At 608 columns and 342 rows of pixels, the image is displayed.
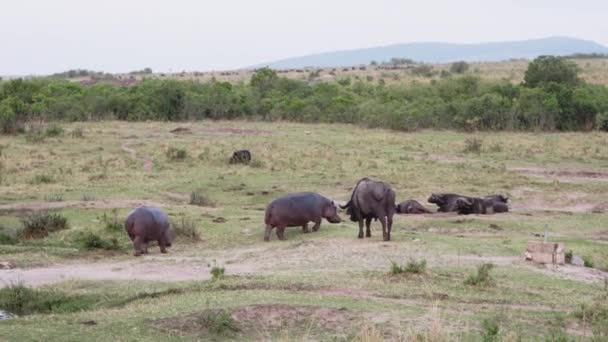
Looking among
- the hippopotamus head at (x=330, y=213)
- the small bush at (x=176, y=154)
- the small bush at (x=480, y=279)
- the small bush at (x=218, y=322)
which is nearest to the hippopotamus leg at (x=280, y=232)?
the hippopotamus head at (x=330, y=213)

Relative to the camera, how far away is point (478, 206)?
23.0 meters

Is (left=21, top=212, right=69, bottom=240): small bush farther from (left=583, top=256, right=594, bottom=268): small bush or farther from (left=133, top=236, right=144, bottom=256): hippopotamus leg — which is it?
(left=583, top=256, right=594, bottom=268): small bush

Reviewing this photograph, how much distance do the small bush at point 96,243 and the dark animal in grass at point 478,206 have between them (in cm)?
861

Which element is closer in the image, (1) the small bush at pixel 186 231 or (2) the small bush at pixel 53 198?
(1) the small bush at pixel 186 231

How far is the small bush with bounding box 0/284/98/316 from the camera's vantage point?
1323 cm

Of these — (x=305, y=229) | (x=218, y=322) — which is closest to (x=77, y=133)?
(x=305, y=229)

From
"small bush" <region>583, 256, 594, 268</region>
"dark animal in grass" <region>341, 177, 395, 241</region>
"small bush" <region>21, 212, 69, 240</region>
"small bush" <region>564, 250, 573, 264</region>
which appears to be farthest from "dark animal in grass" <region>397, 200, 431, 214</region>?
"small bush" <region>21, 212, 69, 240</region>

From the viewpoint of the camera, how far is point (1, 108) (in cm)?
4053

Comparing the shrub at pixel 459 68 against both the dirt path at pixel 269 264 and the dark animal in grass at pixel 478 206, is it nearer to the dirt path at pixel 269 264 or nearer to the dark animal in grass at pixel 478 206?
the dark animal in grass at pixel 478 206

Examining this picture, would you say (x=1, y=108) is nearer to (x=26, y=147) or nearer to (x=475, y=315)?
(x=26, y=147)

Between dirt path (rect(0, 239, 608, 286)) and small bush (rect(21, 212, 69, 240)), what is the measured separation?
281 centimetres

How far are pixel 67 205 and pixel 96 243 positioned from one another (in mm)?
4863

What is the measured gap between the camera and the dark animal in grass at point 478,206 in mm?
22964

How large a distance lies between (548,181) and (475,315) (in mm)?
17955
